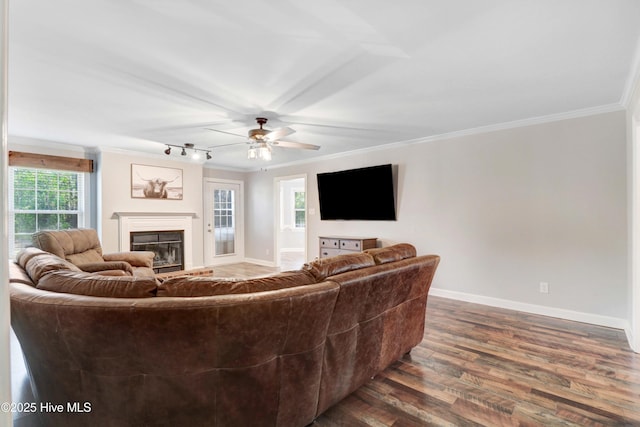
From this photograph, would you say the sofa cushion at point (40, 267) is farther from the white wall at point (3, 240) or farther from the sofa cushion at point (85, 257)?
the sofa cushion at point (85, 257)

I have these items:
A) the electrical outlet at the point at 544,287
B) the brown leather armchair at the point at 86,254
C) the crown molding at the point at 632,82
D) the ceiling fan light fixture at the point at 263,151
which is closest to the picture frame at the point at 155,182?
the brown leather armchair at the point at 86,254

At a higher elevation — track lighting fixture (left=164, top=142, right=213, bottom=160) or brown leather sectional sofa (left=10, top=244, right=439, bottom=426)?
track lighting fixture (left=164, top=142, right=213, bottom=160)

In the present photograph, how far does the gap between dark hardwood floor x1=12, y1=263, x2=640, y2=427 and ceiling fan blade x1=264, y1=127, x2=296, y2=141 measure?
242 centimetres

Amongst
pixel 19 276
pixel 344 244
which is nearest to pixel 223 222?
pixel 344 244

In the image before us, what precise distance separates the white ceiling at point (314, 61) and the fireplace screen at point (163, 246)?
243 cm

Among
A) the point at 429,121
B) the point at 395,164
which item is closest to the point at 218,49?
the point at 429,121

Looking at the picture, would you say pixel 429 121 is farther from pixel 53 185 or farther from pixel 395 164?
pixel 53 185

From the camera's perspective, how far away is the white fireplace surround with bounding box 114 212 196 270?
5367mm

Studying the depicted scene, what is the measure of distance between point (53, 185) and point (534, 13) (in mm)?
6488

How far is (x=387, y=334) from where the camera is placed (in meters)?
2.23

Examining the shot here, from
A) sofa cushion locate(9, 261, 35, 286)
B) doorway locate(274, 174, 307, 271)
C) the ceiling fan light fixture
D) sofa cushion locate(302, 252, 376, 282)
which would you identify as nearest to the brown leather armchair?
sofa cushion locate(9, 261, 35, 286)

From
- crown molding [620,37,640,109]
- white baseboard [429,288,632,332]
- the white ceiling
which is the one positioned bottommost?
white baseboard [429,288,632,332]

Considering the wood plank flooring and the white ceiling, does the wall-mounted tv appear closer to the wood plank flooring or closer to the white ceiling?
the white ceiling

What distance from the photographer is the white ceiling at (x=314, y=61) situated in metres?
1.76
